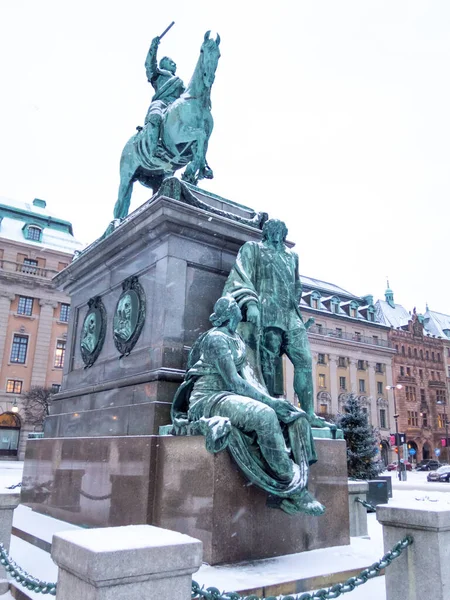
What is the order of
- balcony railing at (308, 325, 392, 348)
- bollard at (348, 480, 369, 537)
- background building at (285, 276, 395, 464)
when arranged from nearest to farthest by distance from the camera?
bollard at (348, 480, 369, 537) < background building at (285, 276, 395, 464) < balcony railing at (308, 325, 392, 348)

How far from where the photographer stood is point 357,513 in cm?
830

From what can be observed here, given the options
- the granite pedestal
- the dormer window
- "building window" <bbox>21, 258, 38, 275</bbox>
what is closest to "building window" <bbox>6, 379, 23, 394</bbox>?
"building window" <bbox>21, 258, 38, 275</bbox>

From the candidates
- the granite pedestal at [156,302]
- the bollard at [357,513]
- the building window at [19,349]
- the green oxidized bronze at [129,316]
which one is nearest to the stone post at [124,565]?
the granite pedestal at [156,302]

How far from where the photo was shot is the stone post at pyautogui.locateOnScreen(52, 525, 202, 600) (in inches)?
99.7

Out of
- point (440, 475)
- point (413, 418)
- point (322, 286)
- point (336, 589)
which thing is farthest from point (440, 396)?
point (336, 589)

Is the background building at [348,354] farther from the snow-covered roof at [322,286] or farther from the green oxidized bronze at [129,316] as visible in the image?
the green oxidized bronze at [129,316]

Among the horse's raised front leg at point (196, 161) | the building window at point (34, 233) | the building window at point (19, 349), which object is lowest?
the horse's raised front leg at point (196, 161)

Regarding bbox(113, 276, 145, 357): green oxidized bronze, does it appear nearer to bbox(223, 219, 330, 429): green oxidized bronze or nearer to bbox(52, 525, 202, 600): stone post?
bbox(223, 219, 330, 429): green oxidized bronze

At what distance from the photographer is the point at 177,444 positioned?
5621 millimetres

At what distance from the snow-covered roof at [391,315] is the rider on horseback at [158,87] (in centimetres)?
7146

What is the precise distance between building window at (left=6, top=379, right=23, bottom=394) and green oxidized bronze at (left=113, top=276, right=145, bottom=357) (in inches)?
1685

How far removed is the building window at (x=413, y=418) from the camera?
75.1m

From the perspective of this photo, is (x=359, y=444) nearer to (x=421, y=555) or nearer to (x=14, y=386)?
(x=421, y=555)

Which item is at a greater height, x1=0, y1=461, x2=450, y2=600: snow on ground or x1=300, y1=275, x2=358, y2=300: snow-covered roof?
x1=300, y1=275, x2=358, y2=300: snow-covered roof
